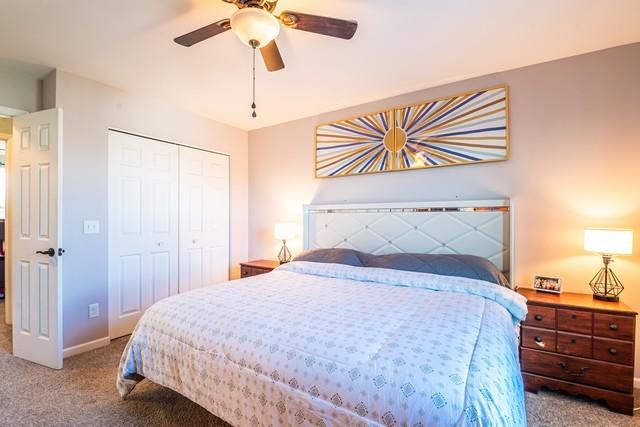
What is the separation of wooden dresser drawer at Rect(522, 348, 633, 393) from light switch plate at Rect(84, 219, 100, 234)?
3.71 metres

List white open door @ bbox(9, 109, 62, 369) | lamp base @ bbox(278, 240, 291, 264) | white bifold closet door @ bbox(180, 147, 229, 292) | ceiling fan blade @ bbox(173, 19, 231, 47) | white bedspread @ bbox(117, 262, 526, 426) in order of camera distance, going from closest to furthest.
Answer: white bedspread @ bbox(117, 262, 526, 426), ceiling fan blade @ bbox(173, 19, 231, 47), white open door @ bbox(9, 109, 62, 369), white bifold closet door @ bbox(180, 147, 229, 292), lamp base @ bbox(278, 240, 291, 264)

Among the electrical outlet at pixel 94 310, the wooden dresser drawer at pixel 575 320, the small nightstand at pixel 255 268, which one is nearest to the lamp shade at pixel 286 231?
the small nightstand at pixel 255 268

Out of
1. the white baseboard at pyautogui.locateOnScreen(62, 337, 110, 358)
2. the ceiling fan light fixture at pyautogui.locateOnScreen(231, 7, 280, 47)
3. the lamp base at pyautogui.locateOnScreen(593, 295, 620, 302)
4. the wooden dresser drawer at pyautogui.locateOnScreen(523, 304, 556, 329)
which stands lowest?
the white baseboard at pyautogui.locateOnScreen(62, 337, 110, 358)

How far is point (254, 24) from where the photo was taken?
1.55 m

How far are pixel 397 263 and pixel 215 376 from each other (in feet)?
5.51

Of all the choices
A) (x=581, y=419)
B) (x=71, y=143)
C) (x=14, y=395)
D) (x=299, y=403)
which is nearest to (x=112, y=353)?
(x=14, y=395)

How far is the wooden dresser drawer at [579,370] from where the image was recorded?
190 centimetres

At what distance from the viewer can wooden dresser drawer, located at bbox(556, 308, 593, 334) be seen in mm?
1999

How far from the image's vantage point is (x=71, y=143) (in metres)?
2.66

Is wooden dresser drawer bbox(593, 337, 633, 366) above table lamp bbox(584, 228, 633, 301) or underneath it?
underneath

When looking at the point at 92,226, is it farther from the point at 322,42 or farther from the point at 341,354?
the point at 341,354

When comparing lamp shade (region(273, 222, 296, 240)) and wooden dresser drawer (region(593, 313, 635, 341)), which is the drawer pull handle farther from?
lamp shade (region(273, 222, 296, 240))

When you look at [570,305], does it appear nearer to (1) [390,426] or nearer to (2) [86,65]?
(1) [390,426]

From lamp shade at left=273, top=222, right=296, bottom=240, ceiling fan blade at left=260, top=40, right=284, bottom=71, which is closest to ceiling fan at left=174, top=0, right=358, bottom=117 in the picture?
ceiling fan blade at left=260, top=40, right=284, bottom=71
